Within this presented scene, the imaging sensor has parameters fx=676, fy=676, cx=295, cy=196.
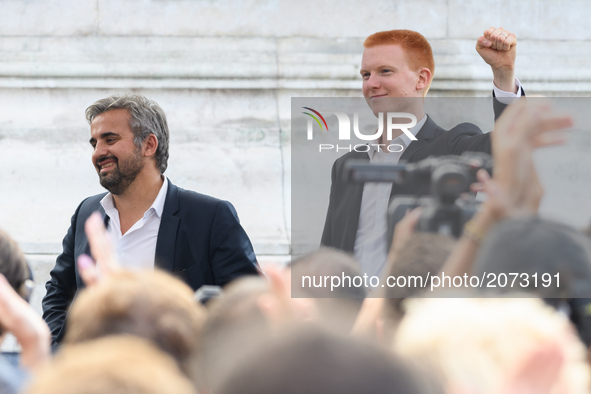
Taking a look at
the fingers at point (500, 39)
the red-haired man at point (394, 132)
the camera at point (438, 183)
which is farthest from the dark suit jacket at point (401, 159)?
the camera at point (438, 183)

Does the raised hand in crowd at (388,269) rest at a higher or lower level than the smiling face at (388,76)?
lower

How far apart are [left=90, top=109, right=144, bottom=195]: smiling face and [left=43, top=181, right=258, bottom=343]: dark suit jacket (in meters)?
0.16

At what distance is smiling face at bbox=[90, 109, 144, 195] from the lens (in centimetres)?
277

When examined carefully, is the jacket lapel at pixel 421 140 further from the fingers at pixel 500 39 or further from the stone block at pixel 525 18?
the stone block at pixel 525 18

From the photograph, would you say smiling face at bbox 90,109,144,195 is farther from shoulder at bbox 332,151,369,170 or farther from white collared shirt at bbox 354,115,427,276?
white collared shirt at bbox 354,115,427,276

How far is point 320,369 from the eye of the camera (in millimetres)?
745

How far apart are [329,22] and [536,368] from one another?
3.79 metres

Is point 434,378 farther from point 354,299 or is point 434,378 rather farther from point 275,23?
point 275,23

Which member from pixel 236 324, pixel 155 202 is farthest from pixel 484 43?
pixel 155 202

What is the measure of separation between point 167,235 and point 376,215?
3.20 ft

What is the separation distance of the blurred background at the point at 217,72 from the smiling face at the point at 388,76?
1804 millimetres

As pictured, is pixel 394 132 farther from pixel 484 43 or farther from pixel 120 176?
pixel 120 176

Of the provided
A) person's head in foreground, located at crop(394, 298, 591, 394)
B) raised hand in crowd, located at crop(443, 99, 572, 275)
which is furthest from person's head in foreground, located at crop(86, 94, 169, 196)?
person's head in foreground, located at crop(394, 298, 591, 394)

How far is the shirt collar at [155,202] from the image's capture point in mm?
2732
